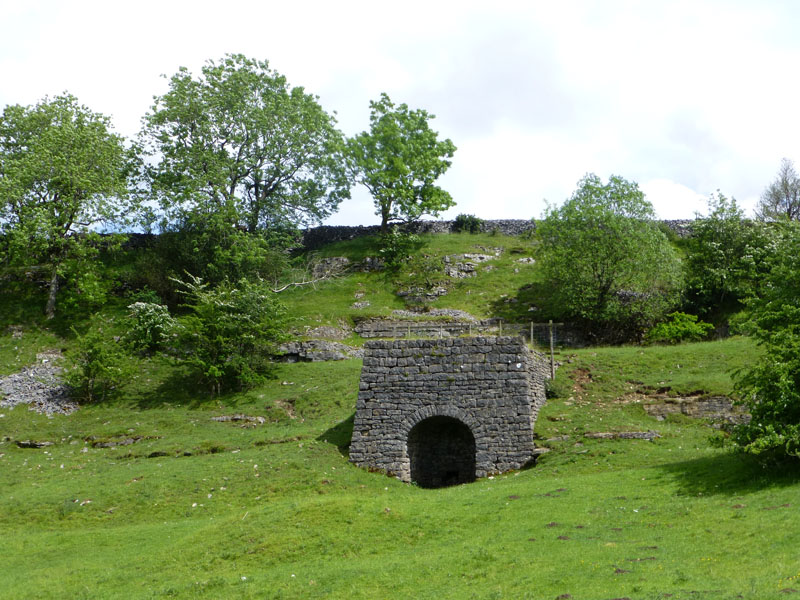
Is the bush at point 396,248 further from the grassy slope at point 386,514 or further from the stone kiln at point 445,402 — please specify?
the stone kiln at point 445,402

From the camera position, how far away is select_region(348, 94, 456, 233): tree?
57500 millimetres

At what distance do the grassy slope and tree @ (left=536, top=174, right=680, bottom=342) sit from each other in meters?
9.82

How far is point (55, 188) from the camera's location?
4375 centimetres

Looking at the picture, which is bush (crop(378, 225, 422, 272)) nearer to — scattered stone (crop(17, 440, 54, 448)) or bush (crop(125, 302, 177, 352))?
bush (crop(125, 302, 177, 352))

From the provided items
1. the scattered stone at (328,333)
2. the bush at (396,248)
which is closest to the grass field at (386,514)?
the scattered stone at (328,333)

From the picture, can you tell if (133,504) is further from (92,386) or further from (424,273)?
(424,273)

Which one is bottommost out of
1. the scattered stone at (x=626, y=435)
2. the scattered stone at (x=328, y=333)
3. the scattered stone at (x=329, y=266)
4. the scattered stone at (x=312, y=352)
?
the scattered stone at (x=626, y=435)

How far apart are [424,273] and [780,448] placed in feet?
118

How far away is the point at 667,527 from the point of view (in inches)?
623

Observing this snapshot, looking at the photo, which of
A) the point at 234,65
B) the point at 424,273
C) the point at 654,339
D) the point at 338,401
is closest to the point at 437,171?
the point at 424,273

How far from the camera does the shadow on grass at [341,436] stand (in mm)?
26344

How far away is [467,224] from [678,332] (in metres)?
26.3

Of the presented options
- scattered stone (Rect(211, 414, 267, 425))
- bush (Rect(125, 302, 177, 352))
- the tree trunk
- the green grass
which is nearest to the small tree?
bush (Rect(125, 302, 177, 352))

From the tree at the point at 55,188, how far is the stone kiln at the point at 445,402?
1009 inches
